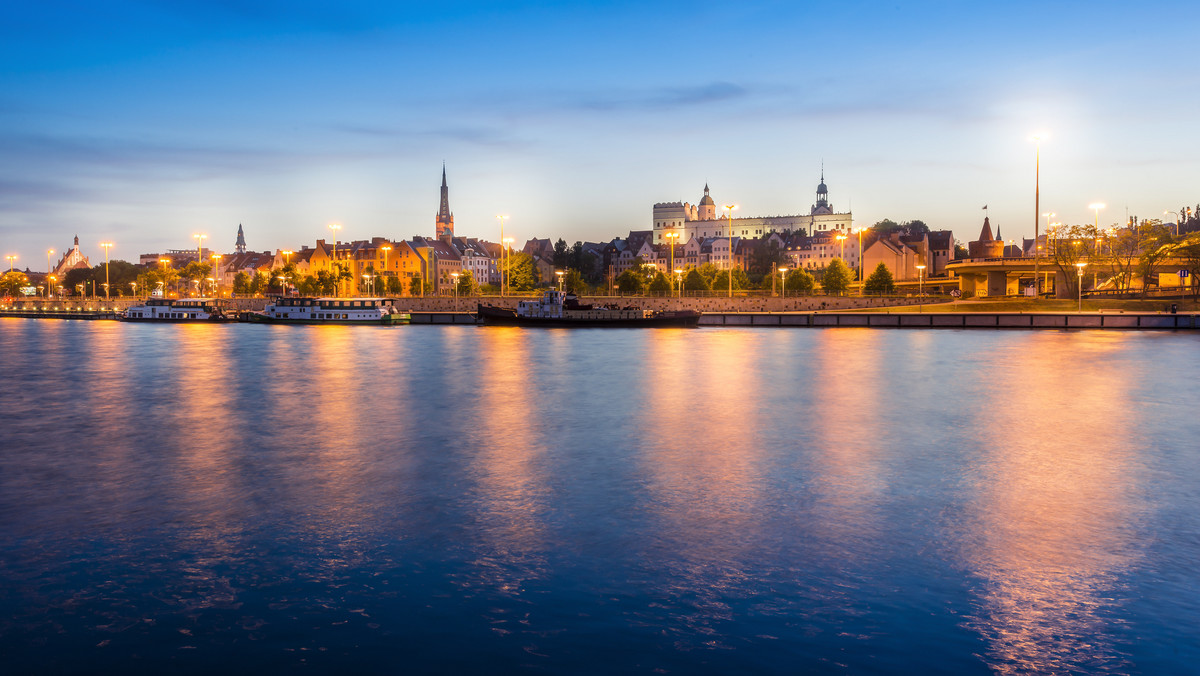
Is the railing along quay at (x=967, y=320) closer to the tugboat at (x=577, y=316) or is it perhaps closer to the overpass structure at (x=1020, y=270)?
the tugboat at (x=577, y=316)

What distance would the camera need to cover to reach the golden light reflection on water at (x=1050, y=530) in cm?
973

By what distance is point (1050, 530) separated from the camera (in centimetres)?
1422

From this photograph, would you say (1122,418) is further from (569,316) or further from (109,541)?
(569,316)

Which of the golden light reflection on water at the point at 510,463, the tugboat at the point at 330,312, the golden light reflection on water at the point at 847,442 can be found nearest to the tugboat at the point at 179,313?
the tugboat at the point at 330,312

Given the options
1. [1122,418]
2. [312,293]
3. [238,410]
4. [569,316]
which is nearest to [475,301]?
[569,316]

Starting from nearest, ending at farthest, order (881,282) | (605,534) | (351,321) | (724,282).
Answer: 1. (605,534)
2. (351,321)
3. (881,282)
4. (724,282)

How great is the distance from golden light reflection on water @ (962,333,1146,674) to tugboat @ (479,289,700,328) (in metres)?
65.7

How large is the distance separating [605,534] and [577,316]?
269 ft

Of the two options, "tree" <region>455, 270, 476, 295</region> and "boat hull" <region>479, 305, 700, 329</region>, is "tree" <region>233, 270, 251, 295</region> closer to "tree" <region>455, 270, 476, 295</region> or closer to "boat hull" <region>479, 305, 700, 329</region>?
"tree" <region>455, 270, 476, 295</region>

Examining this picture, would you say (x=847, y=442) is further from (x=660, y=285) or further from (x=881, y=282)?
(x=660, y=285)

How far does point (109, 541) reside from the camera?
13500 millimetres

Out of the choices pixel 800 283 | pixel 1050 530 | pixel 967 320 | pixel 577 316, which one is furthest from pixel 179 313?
pixel 1050 530

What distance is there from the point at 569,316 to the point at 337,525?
8158cm

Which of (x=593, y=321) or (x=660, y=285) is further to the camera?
(x=660, y=285)
